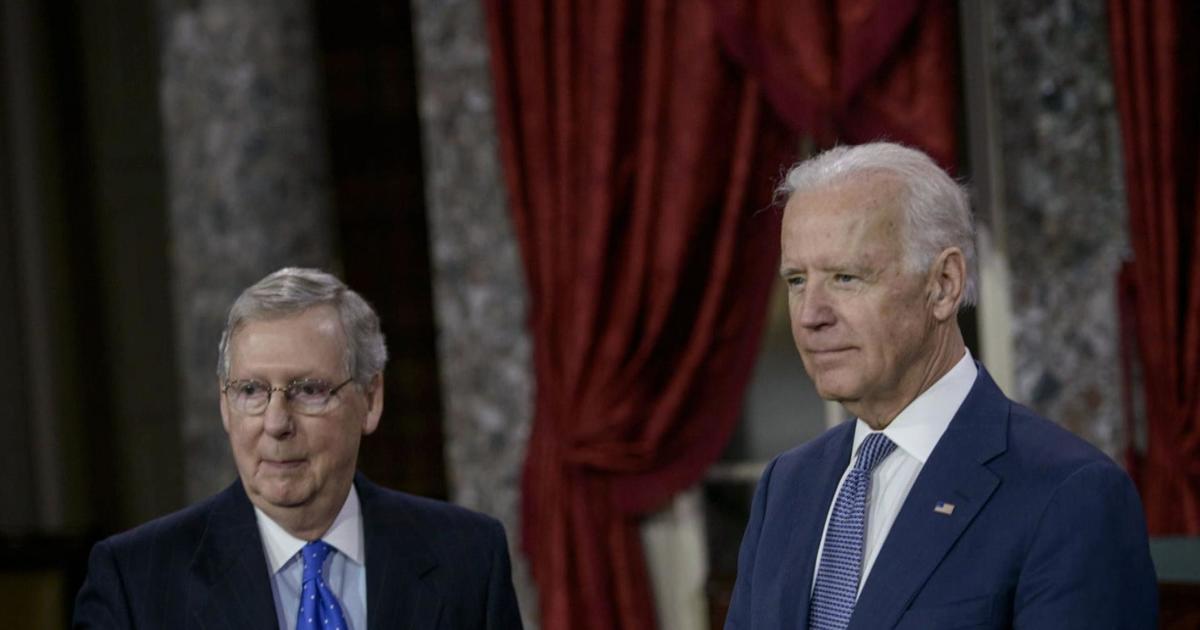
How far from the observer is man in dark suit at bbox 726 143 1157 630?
6.11 ft

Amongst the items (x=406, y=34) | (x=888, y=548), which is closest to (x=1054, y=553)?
(x=888, y=548)

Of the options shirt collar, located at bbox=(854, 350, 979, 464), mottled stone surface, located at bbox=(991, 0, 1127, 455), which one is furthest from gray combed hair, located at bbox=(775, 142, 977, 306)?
mottled stone surface, located at bbox=(991, 0, 1127, 455)

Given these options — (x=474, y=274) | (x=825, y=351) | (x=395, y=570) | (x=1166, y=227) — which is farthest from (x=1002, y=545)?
(x=474, y=274)

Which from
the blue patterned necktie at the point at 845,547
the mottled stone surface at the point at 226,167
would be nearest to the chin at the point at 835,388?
the blue patterned necktie at the point at 845,547

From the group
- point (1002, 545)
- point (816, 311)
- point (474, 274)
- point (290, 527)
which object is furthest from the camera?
point (474, 274)

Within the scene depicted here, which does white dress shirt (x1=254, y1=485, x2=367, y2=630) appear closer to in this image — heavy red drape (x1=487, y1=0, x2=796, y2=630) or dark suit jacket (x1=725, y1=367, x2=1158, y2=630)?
dark suit jacket (x1=725, y1=367, x2=1158, y2=630)

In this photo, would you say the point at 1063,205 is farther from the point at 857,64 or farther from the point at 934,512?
the point at 934,512

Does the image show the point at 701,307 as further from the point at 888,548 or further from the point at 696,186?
the point at 888,548

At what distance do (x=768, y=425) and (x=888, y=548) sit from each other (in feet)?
8.89

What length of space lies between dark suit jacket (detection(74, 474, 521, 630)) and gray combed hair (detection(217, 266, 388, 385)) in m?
0.24

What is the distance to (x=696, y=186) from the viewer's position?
14.7ft

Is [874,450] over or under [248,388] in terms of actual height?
under

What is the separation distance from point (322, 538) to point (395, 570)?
13 cm

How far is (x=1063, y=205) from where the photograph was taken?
13.8 feet
